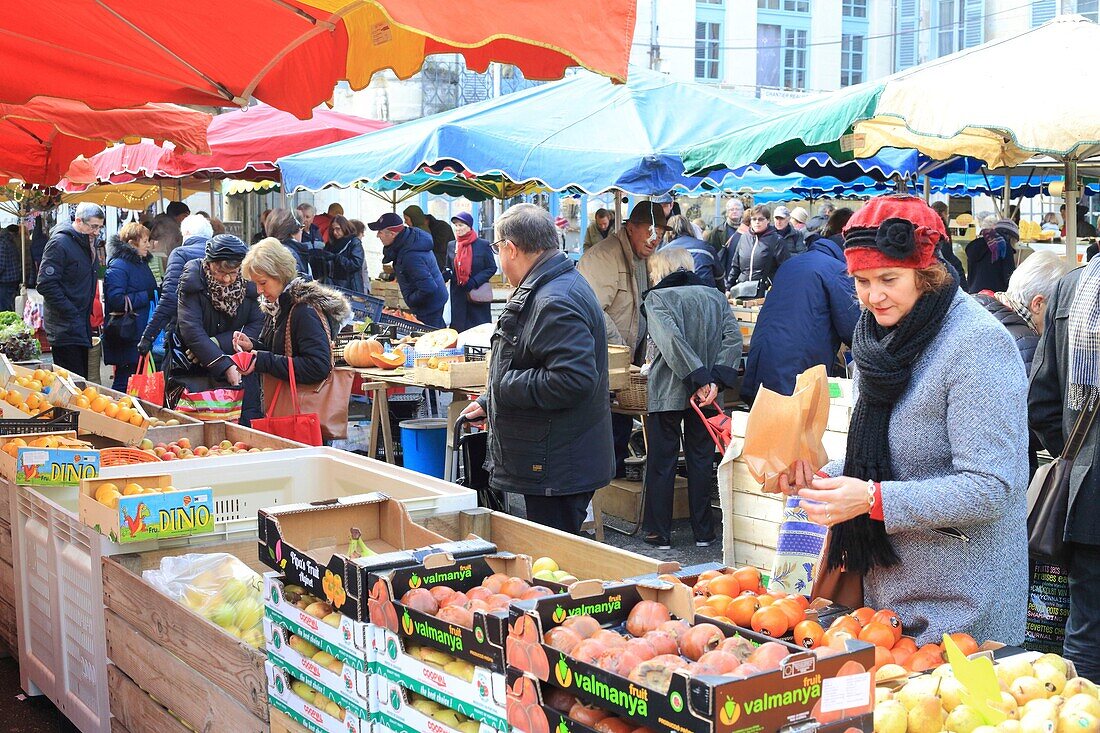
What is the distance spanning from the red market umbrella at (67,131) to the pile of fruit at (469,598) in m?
4.54

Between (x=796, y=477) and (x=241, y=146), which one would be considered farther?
(x=241, y=146)

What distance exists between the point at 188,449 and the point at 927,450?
3655 millimetres

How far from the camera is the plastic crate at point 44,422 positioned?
199 inches

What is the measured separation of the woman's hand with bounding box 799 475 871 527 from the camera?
254 cm

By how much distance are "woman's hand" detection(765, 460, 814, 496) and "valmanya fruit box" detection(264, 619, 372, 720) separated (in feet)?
3.51

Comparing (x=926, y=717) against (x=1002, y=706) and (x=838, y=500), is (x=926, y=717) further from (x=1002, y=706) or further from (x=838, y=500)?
(x=838, y=500)

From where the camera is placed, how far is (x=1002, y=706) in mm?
2143

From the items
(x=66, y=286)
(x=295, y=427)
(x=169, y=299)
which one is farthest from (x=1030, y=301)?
(x=66, y=286)

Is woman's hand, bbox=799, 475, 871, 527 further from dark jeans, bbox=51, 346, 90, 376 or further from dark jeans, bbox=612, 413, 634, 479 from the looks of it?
dark jeans, bbox=51, 346, 90, 376

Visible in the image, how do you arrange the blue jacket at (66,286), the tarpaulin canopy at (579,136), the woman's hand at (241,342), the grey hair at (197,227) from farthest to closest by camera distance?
1. the blue jacket at (66,286)
2. the grey hair at (197,227)
3. the tarpaulin canopy at (579,136)
4. the woman's hand at (241,342)

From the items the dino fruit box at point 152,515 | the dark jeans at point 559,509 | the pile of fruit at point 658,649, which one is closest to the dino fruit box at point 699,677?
the pile of fruit at point 658,649

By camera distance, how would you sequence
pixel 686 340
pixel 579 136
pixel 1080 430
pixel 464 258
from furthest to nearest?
pixel 464 258, pixel 579 136, pixel 686 340, pixel 1080 430

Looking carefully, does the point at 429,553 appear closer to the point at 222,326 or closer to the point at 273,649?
the point at 273,649

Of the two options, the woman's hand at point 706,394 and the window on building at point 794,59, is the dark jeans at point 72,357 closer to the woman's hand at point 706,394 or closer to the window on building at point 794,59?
the woman's hand at point 706,394
